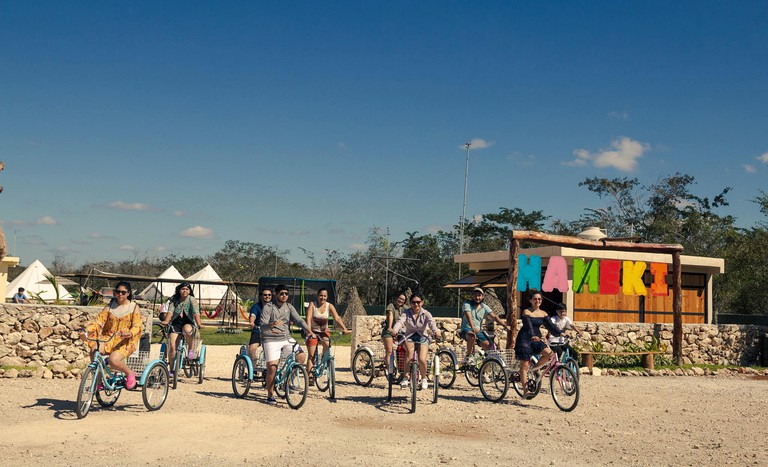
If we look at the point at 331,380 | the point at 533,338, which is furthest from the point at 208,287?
the point at 533,338

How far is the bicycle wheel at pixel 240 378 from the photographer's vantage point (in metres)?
11.6

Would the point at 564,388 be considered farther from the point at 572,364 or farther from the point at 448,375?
the point at 448,375

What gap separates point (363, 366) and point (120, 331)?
18.3 feet

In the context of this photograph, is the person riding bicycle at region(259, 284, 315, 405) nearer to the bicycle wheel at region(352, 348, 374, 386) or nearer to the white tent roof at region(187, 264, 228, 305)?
the bicycle wheel at region(352, 348, 374, 386)

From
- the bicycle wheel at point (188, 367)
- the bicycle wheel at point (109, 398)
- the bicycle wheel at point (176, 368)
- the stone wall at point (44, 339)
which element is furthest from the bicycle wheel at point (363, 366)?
the bicycle wheel at point (109, 398)

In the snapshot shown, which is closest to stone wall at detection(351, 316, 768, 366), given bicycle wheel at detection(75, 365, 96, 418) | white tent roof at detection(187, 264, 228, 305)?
bicycle wheel at detection(75, 365, 96, 418)

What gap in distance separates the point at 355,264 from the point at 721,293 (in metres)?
28.9

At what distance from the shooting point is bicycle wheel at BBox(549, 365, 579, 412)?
432 inches

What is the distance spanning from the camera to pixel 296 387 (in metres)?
10.6

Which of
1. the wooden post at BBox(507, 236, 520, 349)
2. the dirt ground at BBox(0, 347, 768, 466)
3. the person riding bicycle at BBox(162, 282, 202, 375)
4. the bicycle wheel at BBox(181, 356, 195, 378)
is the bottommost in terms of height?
the dirt ground at BBox(0, 347, 768, 466)

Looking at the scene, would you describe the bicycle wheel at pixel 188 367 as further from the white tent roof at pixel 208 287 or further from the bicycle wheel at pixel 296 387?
the white tent roof at pixel 208 287

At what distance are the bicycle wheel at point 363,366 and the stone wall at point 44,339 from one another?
3.85 m

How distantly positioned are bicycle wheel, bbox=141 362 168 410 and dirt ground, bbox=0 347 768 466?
149 millimetres

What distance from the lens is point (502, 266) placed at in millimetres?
26250
